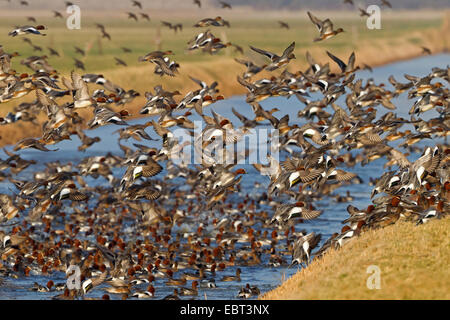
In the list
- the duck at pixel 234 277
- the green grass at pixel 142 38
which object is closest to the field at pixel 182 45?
the green grass at pixel 142 38

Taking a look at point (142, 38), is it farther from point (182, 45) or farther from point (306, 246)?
point (306, 246)

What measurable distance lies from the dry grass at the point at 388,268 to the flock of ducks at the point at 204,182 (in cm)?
64

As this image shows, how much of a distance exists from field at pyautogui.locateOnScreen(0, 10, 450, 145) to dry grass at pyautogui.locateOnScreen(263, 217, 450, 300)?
28.8 feet

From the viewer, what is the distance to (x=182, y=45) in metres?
94.6

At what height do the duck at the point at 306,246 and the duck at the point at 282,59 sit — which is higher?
the duck at the point at 282,59

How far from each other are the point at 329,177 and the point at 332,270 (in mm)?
4293

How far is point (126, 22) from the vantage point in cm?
13575

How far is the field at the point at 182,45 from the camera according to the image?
201 ft

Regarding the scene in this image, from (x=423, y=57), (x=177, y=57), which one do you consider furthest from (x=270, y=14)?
(x=177, y=57)

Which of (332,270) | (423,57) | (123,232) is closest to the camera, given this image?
(332,270)

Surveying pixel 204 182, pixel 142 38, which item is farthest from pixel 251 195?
pixel 142 38

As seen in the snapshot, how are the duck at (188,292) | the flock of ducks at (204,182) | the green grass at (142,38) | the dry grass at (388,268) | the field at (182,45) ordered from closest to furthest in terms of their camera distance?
the dry grass at (388,268) < the flock of ducks at (204,182) < the duck at (188,292) < the field at (182,45) < the green grass at (142,38)

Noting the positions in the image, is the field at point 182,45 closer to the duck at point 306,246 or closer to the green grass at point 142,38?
the green grass at point 142,38
